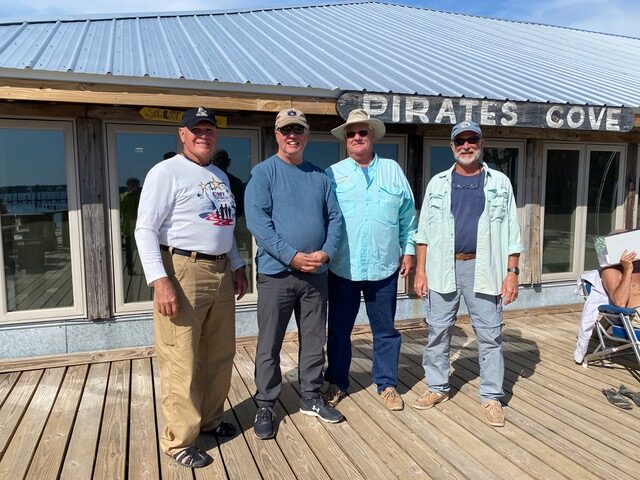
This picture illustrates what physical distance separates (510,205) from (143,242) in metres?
2.18

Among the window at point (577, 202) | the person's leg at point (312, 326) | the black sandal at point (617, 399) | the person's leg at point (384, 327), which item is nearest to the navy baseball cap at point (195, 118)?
the person's leg at point (312, 326)

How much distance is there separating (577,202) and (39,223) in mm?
5755

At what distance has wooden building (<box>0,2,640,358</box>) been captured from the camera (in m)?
3.84

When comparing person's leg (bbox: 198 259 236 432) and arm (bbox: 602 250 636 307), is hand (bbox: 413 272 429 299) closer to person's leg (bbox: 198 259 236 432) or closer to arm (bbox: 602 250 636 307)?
person's leg (bbox: 198 259 236 432)

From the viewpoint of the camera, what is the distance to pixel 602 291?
4.01 m

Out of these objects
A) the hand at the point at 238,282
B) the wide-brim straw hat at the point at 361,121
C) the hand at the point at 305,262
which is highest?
the wide-brim straw hat at the point at 361,121

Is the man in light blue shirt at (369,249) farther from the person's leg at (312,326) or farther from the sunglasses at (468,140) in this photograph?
the sunglasses at (468,140)

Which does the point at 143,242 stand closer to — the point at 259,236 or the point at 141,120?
the point at 259,236

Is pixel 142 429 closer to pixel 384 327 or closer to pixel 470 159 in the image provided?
pixel 384 327

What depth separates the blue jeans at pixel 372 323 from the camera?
10.4ft

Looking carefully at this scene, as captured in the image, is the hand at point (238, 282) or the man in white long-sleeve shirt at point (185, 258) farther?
the hand at point (238, 282)

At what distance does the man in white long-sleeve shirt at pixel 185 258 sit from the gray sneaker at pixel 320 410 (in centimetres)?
71

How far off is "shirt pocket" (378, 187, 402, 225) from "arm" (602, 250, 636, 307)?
204 cm

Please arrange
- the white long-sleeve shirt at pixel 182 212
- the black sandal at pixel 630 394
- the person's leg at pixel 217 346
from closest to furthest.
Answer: the white long-sleeve shirt at pixel 182 212, the person's leg at pixel 217 346, the black sandal at pixel 630 394
